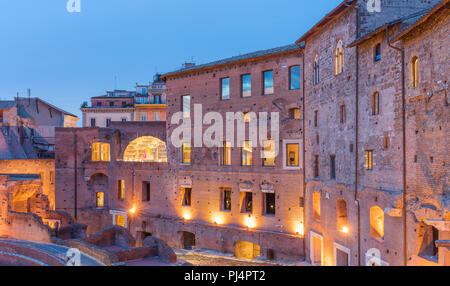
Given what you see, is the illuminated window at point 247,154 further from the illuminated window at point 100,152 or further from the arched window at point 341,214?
the illuminated window at point 100,152

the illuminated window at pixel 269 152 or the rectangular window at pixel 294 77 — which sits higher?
the rectangular window at pixel 294 77

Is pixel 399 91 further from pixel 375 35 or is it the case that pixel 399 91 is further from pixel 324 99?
pixel 324 99

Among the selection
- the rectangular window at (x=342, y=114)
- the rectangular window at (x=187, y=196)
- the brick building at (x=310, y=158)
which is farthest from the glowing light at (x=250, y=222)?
the rectangular window at (x=342, y=114)

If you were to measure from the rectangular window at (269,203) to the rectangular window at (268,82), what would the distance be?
6.27 m

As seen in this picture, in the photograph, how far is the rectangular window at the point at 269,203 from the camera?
24062 millimetres

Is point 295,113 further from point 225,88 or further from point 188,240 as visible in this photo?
point 188,240

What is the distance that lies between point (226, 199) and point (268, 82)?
26.3 feet

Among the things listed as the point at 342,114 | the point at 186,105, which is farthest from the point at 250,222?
the point at 342,114

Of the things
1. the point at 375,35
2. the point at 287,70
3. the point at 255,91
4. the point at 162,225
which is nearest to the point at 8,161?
the point at 162,225

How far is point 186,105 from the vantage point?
27.9 meters

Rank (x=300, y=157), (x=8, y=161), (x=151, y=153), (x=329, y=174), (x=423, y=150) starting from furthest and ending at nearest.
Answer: (x=151, y=153) → (x=8, y=161) → (x=300, y=157) → (x=329, y=174) → (x=423, y=150)

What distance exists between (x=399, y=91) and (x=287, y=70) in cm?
967
